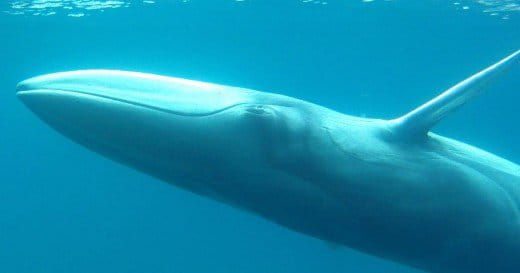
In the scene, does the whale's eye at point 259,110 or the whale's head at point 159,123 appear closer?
the whale's head at point 159,123

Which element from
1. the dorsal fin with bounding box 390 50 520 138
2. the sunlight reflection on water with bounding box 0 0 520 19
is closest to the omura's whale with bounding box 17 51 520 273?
the dorsal fin with bounding box 390 50 520 138

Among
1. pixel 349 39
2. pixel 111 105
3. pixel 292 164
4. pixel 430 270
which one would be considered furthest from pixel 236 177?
pixel 349 39

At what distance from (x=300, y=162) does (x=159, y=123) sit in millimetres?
1234

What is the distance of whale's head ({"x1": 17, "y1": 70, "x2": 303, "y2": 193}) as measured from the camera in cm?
524

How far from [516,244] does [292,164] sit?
6.88 ft

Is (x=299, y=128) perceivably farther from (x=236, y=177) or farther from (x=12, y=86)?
(x=12, y=86)

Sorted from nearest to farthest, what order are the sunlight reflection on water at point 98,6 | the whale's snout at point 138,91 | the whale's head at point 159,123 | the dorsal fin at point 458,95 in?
the whale's head at point 159,123 → the whale's snout at point 138,91 → the dorsal fin at point 458,95 → the sunlight reflection on water at point 98,6

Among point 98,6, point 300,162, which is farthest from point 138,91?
point 98,6

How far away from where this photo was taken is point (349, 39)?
39781mm

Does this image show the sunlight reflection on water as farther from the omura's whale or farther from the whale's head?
the whale's head

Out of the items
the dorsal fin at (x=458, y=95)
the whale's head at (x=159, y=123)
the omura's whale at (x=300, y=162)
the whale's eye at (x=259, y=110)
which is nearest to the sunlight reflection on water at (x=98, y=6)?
the dorsal fin at (x=458, y=95)

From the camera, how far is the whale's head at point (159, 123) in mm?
5242

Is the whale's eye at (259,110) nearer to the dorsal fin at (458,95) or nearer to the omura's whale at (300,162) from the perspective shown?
the omura's whale at (300,162)

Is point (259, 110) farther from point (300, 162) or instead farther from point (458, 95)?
point (458, 95)
